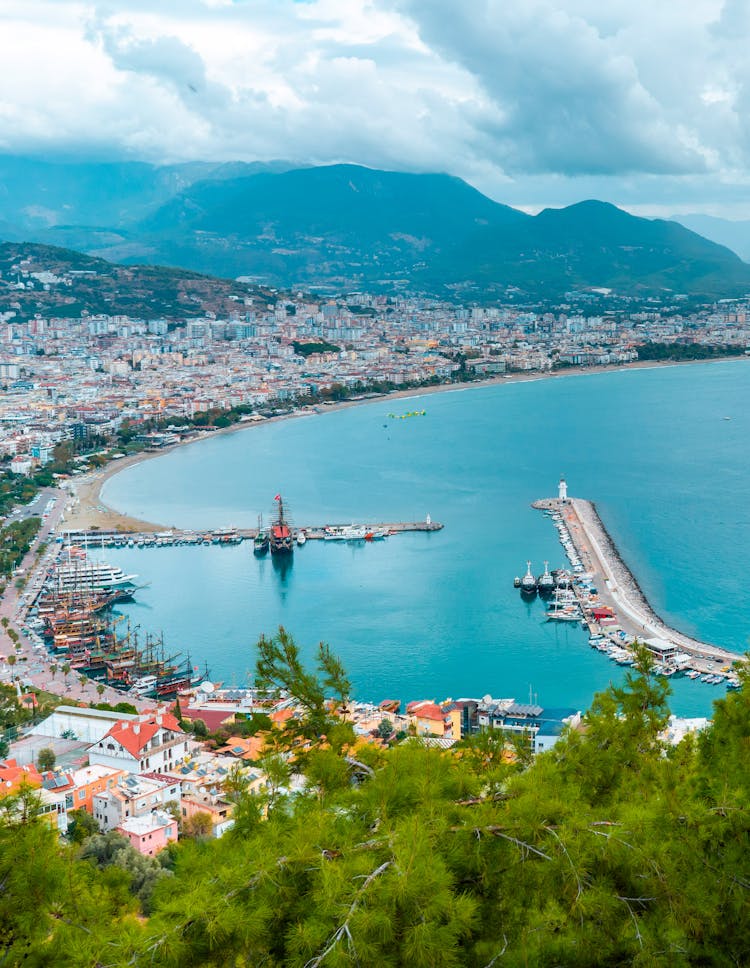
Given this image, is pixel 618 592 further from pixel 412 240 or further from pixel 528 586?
pixel 412 240

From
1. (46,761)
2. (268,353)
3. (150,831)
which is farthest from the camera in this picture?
(268,353)

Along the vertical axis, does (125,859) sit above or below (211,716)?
above

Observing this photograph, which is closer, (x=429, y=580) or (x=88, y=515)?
(x=429, y=580)

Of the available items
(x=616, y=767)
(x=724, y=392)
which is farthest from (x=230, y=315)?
(x=616, y=767)

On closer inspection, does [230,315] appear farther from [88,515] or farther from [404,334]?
[88,515]

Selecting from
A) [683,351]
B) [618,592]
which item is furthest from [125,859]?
[683,351]

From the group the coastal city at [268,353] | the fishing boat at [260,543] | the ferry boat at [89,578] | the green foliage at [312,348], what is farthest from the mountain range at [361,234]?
the ferry boat at [89,578]
